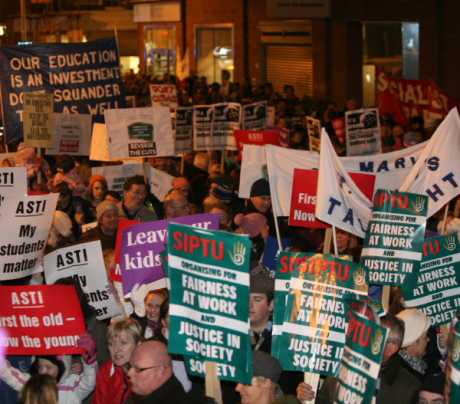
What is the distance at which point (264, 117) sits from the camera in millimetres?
19266

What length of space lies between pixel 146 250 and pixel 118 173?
20.8 ft

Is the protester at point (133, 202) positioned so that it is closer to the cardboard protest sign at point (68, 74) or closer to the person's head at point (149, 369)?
the cardboard protest sign at point (68, 74)

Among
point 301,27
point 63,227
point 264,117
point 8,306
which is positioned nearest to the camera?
point 8,306

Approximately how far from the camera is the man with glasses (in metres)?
6.46

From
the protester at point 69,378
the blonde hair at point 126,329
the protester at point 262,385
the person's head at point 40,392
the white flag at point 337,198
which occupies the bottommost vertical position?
the protester at point 69,378

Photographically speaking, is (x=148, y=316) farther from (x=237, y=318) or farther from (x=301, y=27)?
(x=301, y=27)

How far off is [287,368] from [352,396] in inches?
48.9

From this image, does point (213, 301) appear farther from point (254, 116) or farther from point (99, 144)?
point (254, 116)

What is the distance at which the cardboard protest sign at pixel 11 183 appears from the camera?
9.52m

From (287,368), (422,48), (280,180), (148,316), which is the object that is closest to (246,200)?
(280,180)

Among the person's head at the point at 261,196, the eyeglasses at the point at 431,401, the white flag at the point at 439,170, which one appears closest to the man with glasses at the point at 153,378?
the eyeglasses at the point at 431,401

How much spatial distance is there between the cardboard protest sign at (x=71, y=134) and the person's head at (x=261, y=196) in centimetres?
529

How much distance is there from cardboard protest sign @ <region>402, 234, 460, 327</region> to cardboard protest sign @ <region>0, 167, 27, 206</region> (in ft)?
10.4

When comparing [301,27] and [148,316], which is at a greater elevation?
[301,27]
